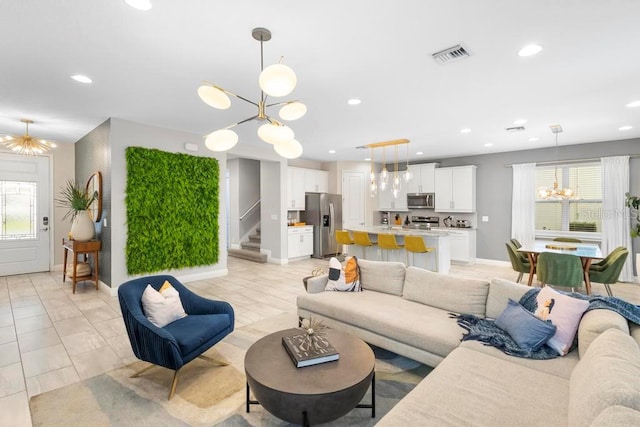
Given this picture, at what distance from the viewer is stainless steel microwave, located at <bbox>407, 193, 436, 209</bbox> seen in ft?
28.0

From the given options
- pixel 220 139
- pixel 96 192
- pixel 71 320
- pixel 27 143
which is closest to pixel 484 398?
pixel 220 139

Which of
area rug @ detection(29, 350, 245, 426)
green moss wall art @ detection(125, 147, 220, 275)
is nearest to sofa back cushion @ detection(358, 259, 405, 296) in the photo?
area rug @ detection(29, 350, 245, 426)

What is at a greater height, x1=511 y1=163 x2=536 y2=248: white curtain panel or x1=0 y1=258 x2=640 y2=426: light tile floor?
x1=511 y1=163 x2=536 y2=248: white curtain panel

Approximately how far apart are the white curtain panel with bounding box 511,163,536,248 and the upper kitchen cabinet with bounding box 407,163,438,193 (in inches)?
74.1

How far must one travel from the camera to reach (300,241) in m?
8.28

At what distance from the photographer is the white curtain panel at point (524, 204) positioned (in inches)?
280

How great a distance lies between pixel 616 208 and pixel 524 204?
1531 mm

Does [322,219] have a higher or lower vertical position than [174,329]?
higher

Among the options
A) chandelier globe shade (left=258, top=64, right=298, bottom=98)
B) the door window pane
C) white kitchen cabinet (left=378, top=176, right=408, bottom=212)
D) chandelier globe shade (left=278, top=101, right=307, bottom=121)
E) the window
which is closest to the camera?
chandelier globe shade (left=258, top=64, right=298, bottom=98)

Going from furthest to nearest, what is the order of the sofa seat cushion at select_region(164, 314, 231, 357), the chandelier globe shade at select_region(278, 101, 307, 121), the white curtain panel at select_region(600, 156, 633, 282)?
the white curtain panel at select_region(600, 156, 633, 282)
the sofa seat cushion at select_region(164, 314, 231, 357)
the chandelier globe shade at select_region(278, 101, 307, 121)

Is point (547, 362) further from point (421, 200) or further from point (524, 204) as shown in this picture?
point (421, 200)

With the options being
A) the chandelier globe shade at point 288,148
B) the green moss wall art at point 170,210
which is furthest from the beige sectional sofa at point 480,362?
the green moss wall art at point 170,210

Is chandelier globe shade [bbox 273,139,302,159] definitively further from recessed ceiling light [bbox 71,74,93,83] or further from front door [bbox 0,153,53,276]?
front door [bbox 0,153,53,276]

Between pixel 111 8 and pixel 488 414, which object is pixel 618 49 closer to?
pixel 488 414
